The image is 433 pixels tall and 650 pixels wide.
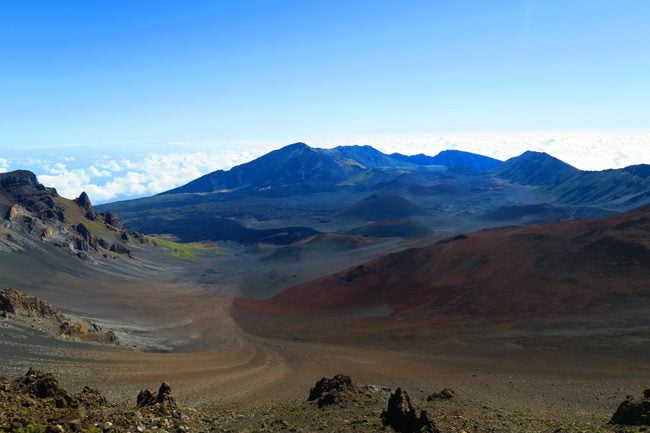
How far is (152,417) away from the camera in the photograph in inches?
785

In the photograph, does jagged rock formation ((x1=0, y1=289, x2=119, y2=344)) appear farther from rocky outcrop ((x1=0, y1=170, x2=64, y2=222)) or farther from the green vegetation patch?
the green vegetation patch

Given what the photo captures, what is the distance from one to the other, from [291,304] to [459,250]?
1057 inches

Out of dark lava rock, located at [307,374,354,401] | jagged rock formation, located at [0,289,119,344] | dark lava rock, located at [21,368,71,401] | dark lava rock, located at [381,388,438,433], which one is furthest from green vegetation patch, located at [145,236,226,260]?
dark lava rock, located at [381,388,438,433]

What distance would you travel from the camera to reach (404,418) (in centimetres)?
2034

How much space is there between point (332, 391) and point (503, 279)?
42592 mm

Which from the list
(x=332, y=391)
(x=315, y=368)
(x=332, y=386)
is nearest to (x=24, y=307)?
(x=315, y=368)

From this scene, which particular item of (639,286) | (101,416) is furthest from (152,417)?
(639,286)

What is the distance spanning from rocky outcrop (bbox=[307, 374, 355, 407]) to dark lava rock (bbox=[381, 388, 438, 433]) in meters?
4.32

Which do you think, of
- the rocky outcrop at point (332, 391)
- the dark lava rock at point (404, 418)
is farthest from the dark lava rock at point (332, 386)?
the dark lava rock at point (404, 418)

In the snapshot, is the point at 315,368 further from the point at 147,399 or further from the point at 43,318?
the point at 43,318

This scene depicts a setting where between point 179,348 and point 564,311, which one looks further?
point 179,348

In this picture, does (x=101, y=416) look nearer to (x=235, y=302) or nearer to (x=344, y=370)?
(x=344, y=370)

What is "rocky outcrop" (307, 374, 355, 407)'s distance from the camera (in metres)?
25.3

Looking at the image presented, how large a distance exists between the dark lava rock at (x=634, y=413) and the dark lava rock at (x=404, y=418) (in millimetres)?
7831
